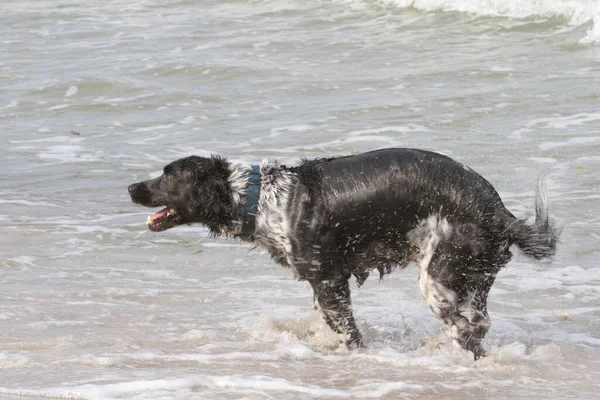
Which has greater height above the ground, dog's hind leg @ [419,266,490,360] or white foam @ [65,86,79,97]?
white foam @ [65,86,79,97]

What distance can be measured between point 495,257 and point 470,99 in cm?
688

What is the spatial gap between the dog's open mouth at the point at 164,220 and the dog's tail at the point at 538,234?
1.88 meters

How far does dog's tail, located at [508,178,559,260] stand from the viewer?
5555 mm

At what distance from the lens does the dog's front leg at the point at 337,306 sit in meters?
5.67

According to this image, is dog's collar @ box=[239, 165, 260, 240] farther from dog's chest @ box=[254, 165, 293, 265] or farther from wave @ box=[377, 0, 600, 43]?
wave @ box=[377, 0, 600, 43]

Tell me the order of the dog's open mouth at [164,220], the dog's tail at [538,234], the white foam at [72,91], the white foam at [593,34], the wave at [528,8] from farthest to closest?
the wave at [528,8] < the white foam at [593,34] < the white foam at [72,91] < the dog's open mouth at [164,220] < the dog's tail at [538,234]

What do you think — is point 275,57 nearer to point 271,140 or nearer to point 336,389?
point 271,140

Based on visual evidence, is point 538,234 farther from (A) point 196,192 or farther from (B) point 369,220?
(A) point 196,192

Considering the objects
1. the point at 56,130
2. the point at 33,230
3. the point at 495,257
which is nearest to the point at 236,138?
the point at 56,130

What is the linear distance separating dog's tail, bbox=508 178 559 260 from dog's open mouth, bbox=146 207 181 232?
1.88 m

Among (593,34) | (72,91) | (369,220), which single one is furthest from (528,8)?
(369,220)

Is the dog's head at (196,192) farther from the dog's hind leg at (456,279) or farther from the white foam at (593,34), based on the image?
the white foam at (593,34)

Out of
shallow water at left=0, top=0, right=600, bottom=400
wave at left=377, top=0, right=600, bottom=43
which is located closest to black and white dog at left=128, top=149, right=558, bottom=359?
shallow water at left=0, top=0, right=600, bottom=400

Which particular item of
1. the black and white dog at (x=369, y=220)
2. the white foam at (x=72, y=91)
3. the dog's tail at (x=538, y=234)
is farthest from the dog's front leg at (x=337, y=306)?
the white foam at (x=72, y=91)
